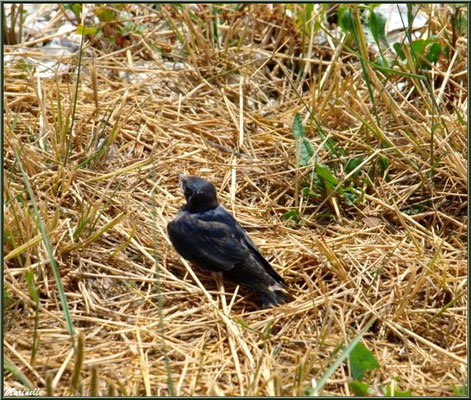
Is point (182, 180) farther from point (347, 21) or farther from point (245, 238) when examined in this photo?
point (347, 21)

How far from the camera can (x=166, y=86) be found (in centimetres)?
517

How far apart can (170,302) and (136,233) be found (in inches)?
20.0

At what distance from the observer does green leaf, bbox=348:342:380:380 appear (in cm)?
314

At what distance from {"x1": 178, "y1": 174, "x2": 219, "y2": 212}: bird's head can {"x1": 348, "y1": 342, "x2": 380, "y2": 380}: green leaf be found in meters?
1.23

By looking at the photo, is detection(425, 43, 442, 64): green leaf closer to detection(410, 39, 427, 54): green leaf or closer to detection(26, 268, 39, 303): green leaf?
detection(410, 39, 427, 54): green leaf

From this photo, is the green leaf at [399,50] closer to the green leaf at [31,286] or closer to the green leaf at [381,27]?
the green leaf at [381,27]

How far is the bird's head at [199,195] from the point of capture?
13.2 ft

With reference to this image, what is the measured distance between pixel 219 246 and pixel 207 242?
6 cm

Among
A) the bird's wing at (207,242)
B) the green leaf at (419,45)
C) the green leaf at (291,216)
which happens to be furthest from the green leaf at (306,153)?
the green leaf at (419,45)

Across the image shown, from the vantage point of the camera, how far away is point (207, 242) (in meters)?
3.89

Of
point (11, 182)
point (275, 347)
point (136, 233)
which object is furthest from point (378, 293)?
point (11, 182)

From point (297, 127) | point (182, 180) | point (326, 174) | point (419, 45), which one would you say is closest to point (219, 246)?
point (182, 180)

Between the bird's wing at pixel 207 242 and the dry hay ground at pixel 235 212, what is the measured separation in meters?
0.10

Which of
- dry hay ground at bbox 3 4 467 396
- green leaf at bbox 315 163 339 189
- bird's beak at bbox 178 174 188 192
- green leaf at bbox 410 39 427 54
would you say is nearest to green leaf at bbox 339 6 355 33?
dry hay ground at bbox 3 4 467 396
